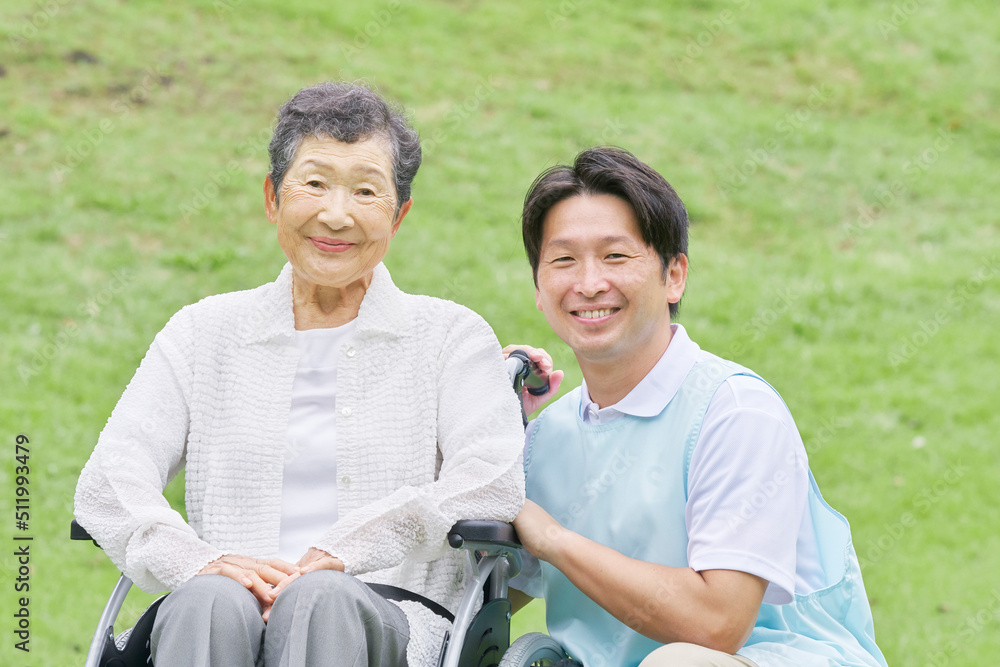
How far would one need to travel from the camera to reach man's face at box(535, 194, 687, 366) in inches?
92.2

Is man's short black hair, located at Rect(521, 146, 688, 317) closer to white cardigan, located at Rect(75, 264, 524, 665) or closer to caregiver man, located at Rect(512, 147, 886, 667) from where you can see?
caregiver man, located at Rect(512, 147, 886, 667)

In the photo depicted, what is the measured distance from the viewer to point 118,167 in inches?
271

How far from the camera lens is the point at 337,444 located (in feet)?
7.81

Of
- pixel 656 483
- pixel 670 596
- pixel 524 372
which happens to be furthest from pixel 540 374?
pixel 670 596

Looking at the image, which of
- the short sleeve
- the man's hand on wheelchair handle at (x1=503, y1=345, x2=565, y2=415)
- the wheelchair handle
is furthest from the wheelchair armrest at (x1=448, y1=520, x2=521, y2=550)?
the man's hand on wheelchair handle at (x1=503, y1=345, x2=565, y2=415)

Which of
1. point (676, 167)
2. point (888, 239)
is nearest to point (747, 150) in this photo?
point (676, 167)

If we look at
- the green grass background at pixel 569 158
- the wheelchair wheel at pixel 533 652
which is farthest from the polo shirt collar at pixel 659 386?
the green grass background at pixel 569 158

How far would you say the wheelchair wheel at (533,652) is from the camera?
7.28 feet

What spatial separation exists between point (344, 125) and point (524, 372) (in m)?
0.72

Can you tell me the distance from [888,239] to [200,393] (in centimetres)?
570

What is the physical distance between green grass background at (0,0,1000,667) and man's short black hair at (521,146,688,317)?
2.70 meters

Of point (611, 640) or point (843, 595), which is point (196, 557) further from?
point (843, 595)

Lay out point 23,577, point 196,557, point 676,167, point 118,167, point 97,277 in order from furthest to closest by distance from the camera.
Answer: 1. point 676,167
2. point 118,167
3. point 97,277
4. point 23,577
5. point 196,557

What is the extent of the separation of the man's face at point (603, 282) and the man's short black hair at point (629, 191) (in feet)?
0.07
